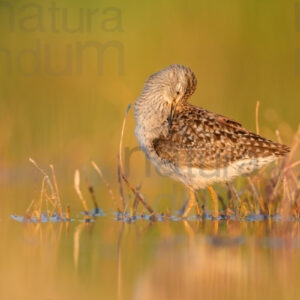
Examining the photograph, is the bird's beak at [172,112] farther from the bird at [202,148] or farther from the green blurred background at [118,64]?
the green blurred background at [118,64]

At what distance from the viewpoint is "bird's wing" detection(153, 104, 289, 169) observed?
24.8 feet

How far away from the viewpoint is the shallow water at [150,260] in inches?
180

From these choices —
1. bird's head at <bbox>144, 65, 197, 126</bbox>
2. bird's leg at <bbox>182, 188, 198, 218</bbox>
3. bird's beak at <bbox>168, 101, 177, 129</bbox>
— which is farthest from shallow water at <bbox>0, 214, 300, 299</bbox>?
bird's head at <bbox>144, 65, 197, 126</bbox>

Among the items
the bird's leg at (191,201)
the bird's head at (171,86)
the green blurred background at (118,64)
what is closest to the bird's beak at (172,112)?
the bird's head at (171,86)

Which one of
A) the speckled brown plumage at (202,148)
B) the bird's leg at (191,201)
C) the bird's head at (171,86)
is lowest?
the bird's leg at (191,201)

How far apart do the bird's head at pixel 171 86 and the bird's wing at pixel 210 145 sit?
57 cm

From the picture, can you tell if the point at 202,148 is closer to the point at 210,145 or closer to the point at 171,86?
the point at 210,145

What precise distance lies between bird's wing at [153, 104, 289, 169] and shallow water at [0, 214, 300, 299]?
719mm

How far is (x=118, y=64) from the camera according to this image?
1329 cm

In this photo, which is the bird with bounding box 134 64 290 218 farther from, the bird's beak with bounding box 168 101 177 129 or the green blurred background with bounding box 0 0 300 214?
the green blurred background with bounding box 0 0 300 214

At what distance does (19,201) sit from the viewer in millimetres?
8328

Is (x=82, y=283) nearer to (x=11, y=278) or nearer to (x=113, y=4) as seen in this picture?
(x=11, y=278)

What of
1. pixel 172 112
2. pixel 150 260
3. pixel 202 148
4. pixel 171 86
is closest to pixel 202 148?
pixel 202 148

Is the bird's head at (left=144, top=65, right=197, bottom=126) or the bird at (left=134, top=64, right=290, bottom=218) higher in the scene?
the bird's head at (left=144, top=65, right=197, bottom=126)
